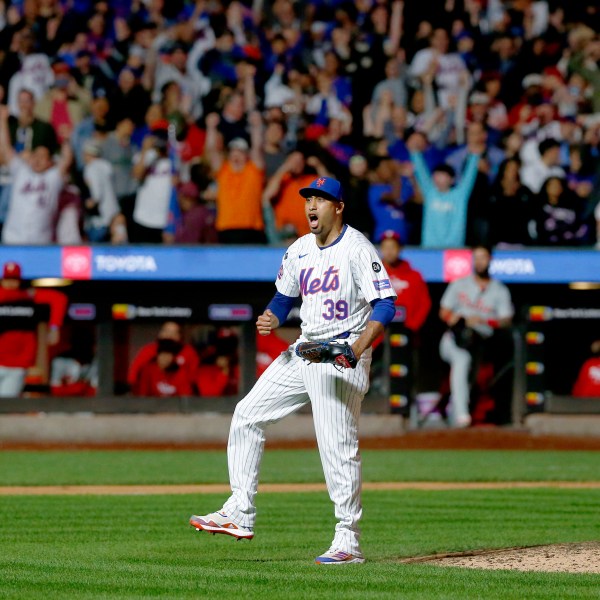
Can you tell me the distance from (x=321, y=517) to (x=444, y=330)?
22.1 ft

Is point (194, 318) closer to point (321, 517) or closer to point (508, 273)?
point (508, 273)

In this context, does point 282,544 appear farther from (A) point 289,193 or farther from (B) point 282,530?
(A) point 289,193

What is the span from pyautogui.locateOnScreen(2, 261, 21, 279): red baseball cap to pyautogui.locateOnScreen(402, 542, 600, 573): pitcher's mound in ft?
26.5

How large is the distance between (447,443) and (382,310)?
8114mm

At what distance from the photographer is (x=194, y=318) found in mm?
14734

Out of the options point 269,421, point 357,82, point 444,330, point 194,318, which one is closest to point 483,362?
point 444,330

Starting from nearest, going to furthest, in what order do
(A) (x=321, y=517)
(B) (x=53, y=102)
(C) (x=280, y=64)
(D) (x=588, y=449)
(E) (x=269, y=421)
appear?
1. (E) (x=269, y=421)
2. (A) (x=321, y=517)
3. (D) (x=588, y=449)
4. (B) (x=53, y=102)
5. (C) (x=280, y=64)

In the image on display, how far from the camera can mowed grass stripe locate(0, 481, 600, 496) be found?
10.0 metres

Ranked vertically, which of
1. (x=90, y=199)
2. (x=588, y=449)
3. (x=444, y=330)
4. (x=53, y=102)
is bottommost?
(x=588, y=449)

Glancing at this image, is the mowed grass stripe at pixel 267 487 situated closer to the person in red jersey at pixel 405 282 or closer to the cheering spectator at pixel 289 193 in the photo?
the person in red jersey at pixel 405 282

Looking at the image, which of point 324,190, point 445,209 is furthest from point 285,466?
point 324,190

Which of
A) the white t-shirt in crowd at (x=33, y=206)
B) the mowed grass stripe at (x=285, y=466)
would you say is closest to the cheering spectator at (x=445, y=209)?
the mowed grass stripe at (x=285, y=466)

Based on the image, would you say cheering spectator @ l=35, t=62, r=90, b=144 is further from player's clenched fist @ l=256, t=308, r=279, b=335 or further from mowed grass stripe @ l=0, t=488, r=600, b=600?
player's clenched fist @ l=256, t=308, r=279, b=335

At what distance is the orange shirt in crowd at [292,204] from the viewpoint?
14.5 meters
